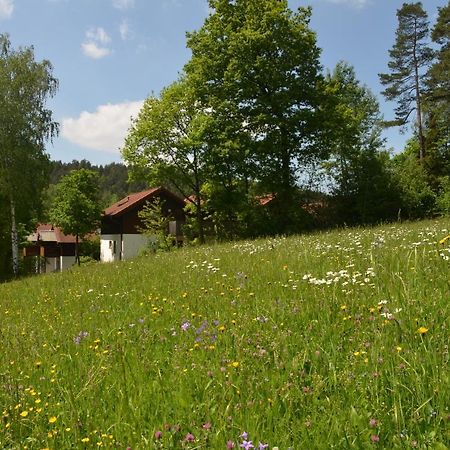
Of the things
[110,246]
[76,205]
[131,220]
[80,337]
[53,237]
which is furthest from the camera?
[53,237]

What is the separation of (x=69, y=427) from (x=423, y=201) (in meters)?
31.8

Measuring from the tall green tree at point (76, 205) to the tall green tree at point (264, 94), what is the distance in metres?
23.5

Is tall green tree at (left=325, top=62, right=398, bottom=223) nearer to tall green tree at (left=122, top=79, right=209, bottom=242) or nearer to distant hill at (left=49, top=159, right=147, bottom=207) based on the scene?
tall green tree at (left=122, top=79, right=209, bottom=242)

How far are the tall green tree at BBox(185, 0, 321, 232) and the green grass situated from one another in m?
20.5

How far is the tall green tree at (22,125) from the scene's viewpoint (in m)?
28.6

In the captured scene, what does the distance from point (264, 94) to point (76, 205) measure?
2717 cm

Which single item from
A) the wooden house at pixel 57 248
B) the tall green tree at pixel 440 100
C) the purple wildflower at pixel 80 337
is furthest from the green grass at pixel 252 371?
the wooden house at pixel 57 248

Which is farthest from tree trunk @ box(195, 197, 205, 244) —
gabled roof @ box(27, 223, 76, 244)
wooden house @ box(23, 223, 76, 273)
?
gabled roof @ box(27, 223, 76, 244)

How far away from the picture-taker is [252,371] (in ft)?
10.2

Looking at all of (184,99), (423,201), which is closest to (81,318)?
(184,99)

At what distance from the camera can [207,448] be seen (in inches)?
89.2

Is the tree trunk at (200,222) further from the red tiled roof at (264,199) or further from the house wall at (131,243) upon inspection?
the house wall at (131,243)

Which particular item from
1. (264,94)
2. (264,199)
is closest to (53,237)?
(264,199)

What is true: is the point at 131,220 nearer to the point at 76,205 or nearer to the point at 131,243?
the point at 131,243
